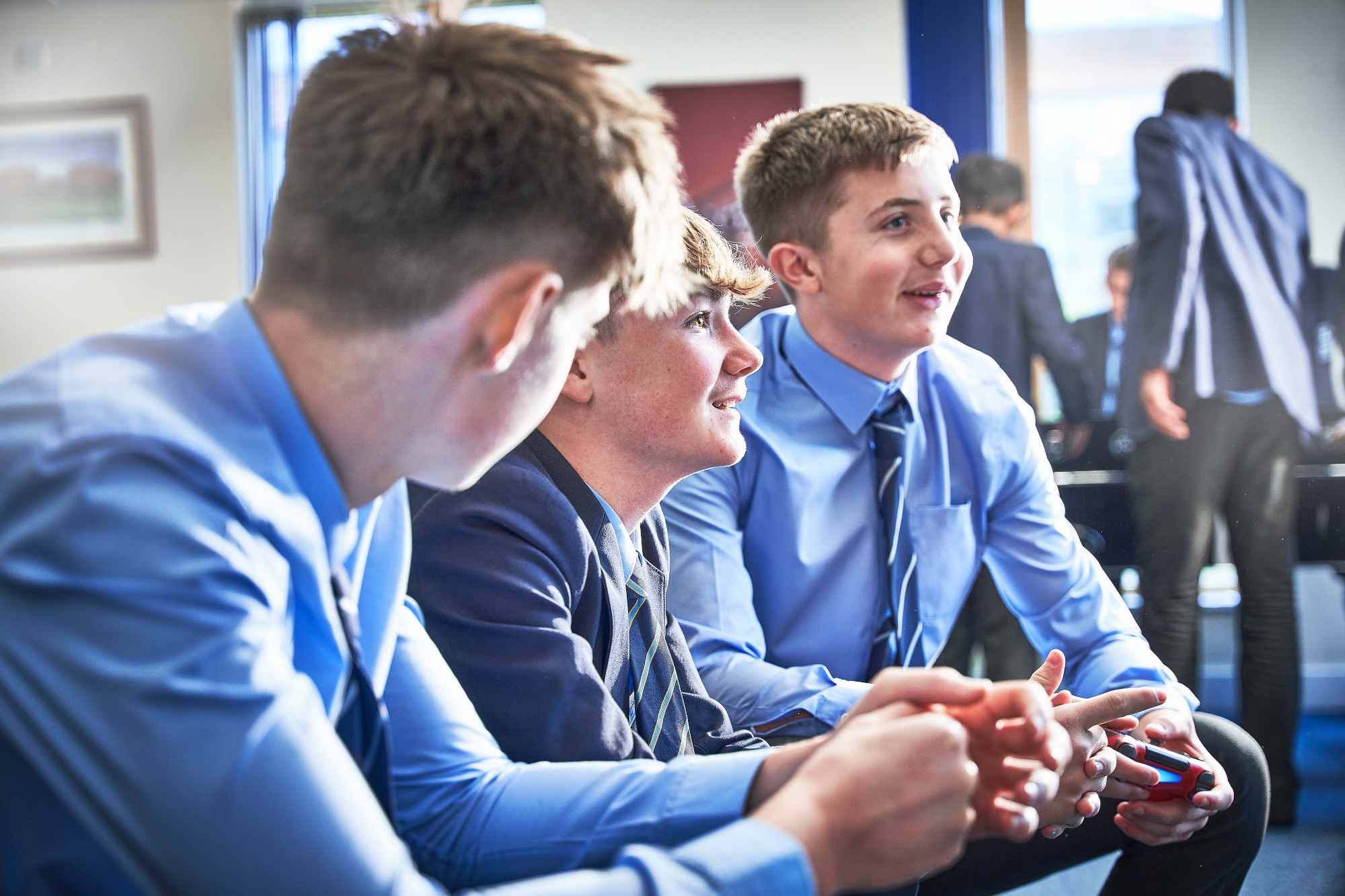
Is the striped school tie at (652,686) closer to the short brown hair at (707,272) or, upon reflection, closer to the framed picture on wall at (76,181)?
the short brown hair at (707,272)

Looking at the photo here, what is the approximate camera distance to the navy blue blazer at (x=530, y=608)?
2.70ft

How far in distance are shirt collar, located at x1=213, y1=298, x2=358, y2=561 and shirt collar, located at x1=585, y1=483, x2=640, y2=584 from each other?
381mm

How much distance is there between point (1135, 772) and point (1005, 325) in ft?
4.17

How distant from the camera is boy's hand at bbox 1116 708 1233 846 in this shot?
1.03m

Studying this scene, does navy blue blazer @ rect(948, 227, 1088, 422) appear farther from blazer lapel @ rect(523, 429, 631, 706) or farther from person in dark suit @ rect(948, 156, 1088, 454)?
blazer lapel @ rect(523, 429, 631, 706)

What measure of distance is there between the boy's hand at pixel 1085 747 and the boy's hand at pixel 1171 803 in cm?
10

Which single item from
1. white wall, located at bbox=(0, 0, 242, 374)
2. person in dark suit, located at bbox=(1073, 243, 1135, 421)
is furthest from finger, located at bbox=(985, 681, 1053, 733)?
white wall, located at bbox=(0, 0, 242, 374)

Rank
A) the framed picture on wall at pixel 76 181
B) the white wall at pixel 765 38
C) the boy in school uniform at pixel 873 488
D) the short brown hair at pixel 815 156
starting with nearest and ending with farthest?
the boy in school uniform at pixel 873 488, the short brown hair at pixel 815 156, the white wall at pixel 765 38, the framed picture on wall at pixel 76 181

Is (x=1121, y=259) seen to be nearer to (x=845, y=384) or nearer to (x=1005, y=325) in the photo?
(x=1005, y=325)

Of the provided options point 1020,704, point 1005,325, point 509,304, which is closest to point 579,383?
point 509,304

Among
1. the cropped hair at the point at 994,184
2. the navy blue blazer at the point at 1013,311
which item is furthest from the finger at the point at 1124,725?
the cropped hair at the point at 994,184

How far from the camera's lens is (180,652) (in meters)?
0.48

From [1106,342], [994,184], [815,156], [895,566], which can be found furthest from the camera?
[1106,342]

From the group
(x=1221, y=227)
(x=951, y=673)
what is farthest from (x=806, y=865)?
(x=1221, y=227)
